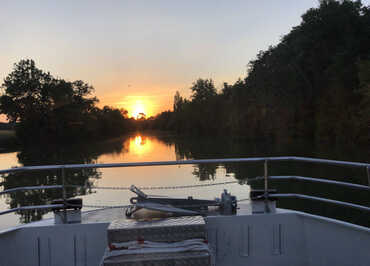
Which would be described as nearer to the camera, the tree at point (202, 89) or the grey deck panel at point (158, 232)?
the grey deck panel at point (158, 232)

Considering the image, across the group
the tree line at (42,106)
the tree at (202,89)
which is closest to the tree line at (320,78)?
the tree line at (42,106)

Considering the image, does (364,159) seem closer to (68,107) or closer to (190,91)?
(68,107)

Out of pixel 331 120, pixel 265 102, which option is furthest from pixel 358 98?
pixel 265 102

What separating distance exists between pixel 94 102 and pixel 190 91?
2533cm

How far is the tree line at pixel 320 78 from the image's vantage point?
2494 cm

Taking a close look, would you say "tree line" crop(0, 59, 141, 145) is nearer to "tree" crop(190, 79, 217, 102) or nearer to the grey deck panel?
"tree" crop(190, 79, 217, 102)

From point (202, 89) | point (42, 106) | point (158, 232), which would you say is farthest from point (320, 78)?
point (202, 89)

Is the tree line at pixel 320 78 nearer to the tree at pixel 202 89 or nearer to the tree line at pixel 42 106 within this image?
the tree line at pixel 42 106

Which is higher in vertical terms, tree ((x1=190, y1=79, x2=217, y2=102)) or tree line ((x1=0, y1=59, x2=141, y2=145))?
tree ((x1=190, y1=79, x2=217, y2=102))

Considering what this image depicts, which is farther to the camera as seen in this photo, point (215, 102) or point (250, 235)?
point (215, 102)

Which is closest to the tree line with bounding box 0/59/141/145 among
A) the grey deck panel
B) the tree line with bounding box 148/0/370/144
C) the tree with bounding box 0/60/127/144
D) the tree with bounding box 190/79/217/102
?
the tree with bounding box 0/60/127/144

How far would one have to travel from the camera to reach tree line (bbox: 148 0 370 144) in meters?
24.9

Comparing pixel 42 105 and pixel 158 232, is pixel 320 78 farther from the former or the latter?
pixel 42 105

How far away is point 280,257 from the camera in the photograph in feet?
9.46
